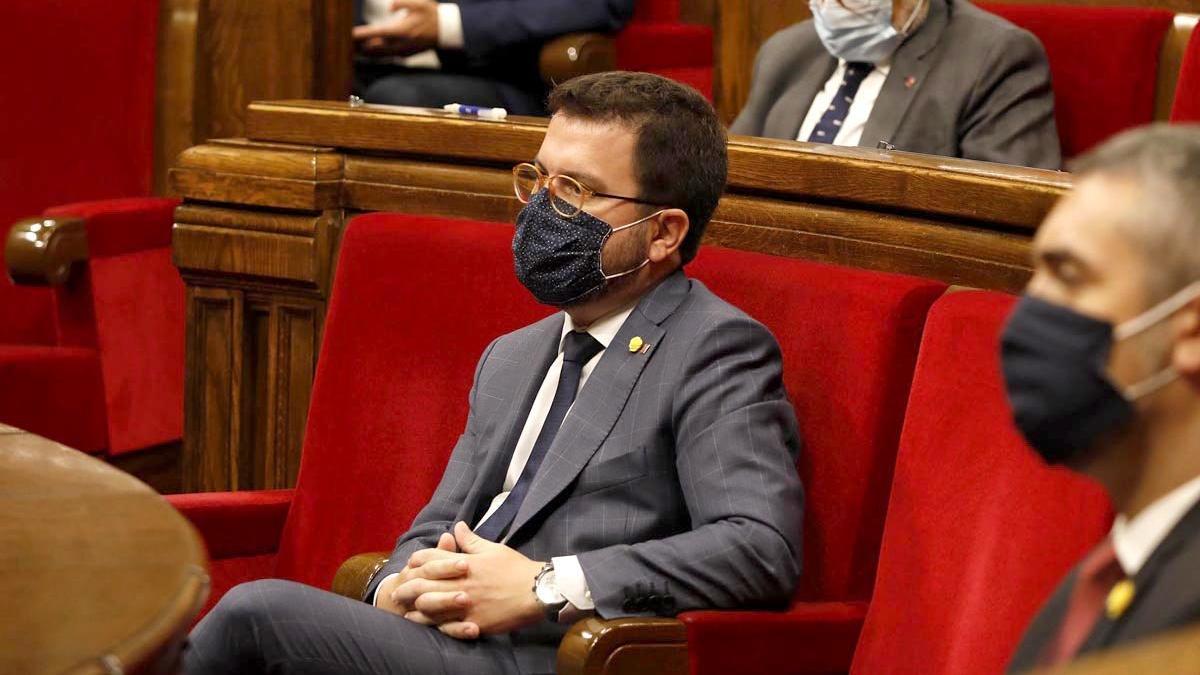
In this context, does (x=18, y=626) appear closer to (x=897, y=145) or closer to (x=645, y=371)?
(x=645, y=371)

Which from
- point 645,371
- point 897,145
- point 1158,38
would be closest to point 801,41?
point 897,145

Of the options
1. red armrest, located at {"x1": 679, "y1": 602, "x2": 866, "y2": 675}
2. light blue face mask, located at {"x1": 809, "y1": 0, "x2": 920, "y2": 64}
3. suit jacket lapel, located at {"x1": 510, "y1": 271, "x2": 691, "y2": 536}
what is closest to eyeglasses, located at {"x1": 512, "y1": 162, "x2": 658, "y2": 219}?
suit jacket lapel, located at {"x1": 510, "y1": 271, "x2": 691, "y2": 536}

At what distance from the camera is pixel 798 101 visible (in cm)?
310

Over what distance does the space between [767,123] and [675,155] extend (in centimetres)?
128

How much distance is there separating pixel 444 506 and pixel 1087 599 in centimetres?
105

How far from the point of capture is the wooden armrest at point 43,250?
9.31 ft

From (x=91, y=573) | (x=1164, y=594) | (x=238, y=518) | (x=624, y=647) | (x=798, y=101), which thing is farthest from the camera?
(x=798, y=101)

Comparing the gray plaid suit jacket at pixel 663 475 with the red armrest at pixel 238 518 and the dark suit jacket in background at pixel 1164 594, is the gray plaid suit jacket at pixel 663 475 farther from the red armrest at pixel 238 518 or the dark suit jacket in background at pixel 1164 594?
the dark suit jacket in background at pixel 1164 594

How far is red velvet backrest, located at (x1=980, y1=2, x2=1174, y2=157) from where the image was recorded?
2764 mm

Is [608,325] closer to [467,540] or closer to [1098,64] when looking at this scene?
[467,540]

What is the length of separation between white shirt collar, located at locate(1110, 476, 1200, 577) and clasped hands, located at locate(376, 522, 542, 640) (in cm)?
84

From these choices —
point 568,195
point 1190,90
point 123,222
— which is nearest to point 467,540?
point 568,195

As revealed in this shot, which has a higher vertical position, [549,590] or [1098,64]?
[1098,64]

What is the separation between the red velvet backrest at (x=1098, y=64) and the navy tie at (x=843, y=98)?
0.28m
